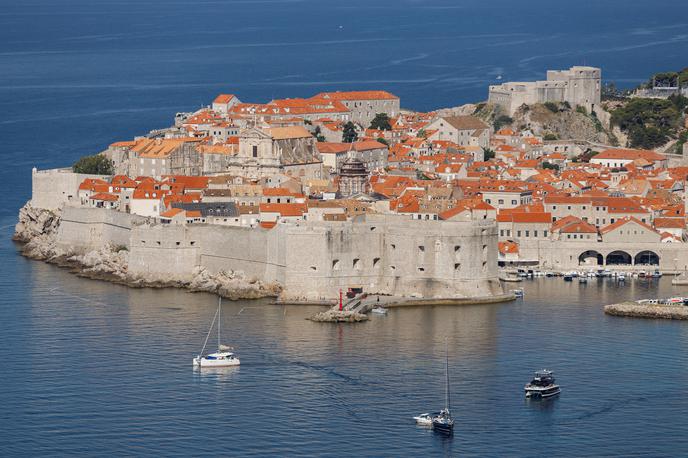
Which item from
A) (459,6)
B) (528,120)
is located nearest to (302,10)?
(459,6)

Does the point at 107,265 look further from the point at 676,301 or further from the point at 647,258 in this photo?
the point at 676,301

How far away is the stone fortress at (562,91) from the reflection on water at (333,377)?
23517 mm

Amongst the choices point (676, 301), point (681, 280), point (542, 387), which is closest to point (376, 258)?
point (676, 301)

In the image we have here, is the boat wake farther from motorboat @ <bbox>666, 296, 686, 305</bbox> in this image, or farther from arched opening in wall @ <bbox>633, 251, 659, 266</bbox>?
arched opening in wall @ <bbox>633, 251, 659, 266</bbox>

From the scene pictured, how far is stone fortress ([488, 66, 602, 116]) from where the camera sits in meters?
67.4

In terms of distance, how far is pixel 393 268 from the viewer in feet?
142

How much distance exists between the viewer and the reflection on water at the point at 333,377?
104 feet

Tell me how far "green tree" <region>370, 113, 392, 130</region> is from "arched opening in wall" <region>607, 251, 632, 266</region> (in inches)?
781

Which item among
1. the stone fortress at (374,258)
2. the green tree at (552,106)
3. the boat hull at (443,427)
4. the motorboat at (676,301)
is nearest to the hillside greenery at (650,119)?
the green tree at (552,106)

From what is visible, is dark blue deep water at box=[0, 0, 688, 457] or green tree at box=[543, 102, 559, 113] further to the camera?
green tree at box=[543, 102, 559, 113]

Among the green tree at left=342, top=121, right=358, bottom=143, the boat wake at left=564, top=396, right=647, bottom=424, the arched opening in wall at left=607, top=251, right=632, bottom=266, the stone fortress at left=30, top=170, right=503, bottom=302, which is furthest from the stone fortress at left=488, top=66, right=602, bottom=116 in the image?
the boat wake at left=564, top=396, right=647, bottom=424

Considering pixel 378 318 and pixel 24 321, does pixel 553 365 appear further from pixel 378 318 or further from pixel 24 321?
pixel 24 321

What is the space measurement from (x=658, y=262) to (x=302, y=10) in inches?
5810

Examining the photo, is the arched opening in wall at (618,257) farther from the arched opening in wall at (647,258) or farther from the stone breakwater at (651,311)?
the stone breakwater at (651,311)
